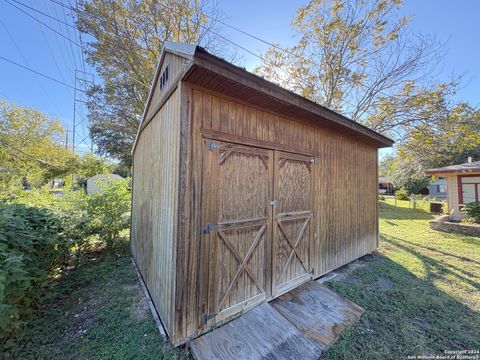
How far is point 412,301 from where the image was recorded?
121 inches

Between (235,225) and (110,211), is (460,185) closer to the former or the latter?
(235,225)

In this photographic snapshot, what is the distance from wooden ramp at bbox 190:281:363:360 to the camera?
2062 mm

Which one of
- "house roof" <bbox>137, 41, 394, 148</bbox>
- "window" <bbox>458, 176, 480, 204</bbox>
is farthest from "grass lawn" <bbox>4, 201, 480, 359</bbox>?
"window" <bbox>458, 176, 480, 204</bbox>

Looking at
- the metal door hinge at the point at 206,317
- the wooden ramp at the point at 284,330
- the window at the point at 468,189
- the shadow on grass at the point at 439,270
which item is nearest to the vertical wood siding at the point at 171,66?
the metal door hinge at the point at 206,317

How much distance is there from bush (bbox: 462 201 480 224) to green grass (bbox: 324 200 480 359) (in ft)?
10.5

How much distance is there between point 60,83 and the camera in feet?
37.8

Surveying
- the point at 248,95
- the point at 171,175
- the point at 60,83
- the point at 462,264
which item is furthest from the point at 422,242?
the point at 60,83

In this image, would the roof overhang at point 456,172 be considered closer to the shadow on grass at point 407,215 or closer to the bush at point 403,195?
the shadow on grass at point 407,215

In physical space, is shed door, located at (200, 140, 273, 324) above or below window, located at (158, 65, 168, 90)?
below

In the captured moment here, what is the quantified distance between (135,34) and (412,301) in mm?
11538

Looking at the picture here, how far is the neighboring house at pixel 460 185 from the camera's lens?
27.0 feet

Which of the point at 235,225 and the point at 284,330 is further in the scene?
the point at 235,225

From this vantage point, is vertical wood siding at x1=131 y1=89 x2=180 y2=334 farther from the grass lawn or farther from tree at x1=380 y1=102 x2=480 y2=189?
tree at x1=380 y1=102 x2=480 y2=189

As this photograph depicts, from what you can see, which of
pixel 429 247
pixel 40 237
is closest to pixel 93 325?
pixel 40 237
